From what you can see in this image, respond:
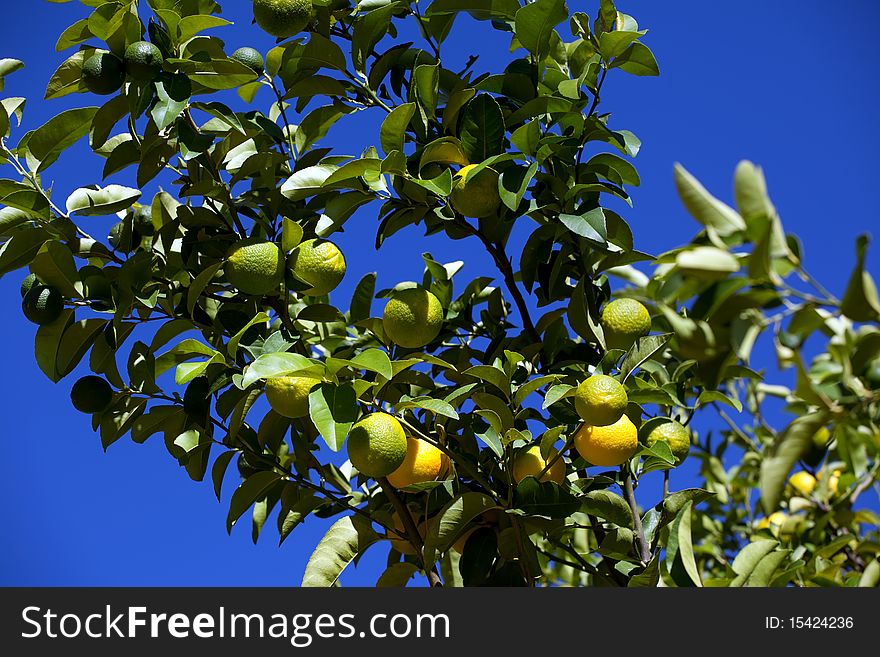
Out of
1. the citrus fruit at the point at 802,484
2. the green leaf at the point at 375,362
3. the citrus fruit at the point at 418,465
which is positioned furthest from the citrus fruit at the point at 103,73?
the citrus fruit at the point at 802,484

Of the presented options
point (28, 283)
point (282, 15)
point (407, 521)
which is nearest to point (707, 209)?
point (407, 521)

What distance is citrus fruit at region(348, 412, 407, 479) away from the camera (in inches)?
45.1

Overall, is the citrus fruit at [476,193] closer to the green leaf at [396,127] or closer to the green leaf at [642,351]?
the green leaf at [396,127]

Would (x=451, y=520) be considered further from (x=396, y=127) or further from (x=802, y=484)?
(x=802, y=484)

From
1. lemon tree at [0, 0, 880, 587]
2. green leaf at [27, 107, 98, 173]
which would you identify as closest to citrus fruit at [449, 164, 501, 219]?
lemon tree at [0, 0, 880, 587]

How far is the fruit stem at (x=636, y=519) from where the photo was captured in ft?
4.42

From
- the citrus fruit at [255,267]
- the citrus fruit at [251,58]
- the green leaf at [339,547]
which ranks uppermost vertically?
the citrus fruit at [251,58]

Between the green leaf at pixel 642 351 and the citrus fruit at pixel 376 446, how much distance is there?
1.17 feet

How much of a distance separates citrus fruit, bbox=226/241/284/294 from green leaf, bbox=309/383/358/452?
228 mm

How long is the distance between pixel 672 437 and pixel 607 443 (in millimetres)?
222

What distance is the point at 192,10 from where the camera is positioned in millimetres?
1479

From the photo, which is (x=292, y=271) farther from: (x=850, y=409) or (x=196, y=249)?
(x=850, y=409)

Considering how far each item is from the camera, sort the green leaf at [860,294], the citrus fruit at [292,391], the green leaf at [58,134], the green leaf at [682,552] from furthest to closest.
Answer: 1. the green leaf at [58,134]
2. the citrus fruit at [292,391]
3. the green leaf at [682,552]
4. the green leaf at [860,294]

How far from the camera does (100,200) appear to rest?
4.85 ft
